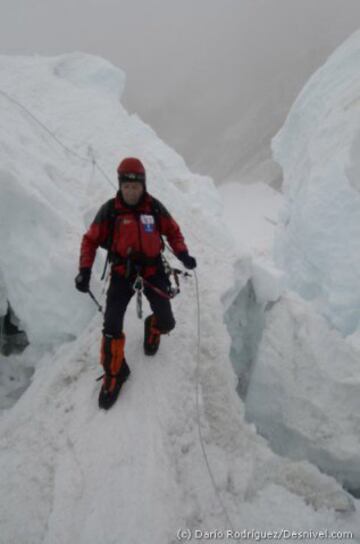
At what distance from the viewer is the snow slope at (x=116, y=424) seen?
2498 millimetres

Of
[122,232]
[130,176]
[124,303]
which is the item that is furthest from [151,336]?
[130,176]

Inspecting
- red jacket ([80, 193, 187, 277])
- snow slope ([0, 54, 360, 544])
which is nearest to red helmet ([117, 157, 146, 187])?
red jacket ([80, 193, 187, 277])

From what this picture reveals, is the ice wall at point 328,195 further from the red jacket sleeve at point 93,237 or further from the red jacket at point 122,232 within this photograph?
the red jacket sleeve at point 93,237

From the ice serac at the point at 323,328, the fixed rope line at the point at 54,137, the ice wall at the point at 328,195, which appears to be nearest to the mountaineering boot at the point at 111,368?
the ice serac at the point at 323,328

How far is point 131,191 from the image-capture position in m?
2.82

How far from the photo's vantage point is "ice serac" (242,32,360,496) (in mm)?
4941

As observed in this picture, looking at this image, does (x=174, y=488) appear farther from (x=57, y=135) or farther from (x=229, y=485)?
(x=57, y=135)

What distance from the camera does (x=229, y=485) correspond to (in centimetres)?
280

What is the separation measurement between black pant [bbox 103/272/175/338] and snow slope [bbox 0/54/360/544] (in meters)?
0.48

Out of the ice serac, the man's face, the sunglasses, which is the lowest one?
the ice serac

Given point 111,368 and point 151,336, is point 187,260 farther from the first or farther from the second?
point 111,368

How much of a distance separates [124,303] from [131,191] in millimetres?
866

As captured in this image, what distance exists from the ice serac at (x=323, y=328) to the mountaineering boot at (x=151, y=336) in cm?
240

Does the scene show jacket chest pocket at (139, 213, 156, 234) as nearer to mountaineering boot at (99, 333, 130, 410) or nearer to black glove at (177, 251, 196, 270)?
black glove at (177, 251, 196, 270)
